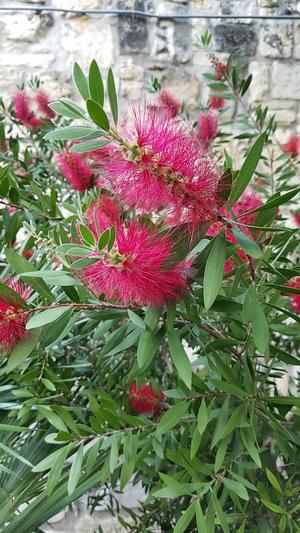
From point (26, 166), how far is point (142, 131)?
0.85 meters

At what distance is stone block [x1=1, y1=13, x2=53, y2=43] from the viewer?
7.64 feet

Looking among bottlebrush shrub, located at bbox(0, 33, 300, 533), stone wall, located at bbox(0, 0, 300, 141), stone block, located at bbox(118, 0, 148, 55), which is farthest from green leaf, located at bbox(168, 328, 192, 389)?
stone block, located at bbox(118, 0, 148, 55)

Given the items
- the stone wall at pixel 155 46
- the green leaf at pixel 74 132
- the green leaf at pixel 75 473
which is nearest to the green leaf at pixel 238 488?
the green leaf at pixel 75 473

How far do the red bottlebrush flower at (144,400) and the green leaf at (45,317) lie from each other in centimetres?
45

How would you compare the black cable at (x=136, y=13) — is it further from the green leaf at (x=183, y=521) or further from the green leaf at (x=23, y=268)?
the green leaf at (x=183, y=521)

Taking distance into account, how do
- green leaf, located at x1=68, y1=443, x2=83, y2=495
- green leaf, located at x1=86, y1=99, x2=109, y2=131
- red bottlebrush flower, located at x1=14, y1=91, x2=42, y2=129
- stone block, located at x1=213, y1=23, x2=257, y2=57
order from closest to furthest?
green leaf, located at x1=86, y1=99, x2=109, y2=131, green leaf, located at x1=68, y1=443, x2=83, y2=495, red bottlebrush flower, located at x1=14, y1=91, x2=42, y2=129, stone block, located at x1=213, y1=23, x2=257, y2=57

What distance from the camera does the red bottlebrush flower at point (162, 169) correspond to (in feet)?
1.44

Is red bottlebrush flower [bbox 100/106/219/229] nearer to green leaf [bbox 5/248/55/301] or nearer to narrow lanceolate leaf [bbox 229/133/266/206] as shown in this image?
narrow lanceolate leaf [bbox 229/133/266/206]

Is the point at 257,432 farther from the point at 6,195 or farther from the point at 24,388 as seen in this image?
the point at 6,195

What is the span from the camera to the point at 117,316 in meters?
0.65

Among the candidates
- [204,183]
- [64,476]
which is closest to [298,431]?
[64,476]

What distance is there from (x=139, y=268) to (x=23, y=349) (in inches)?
7.4

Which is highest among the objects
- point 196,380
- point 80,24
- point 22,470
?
point 80,24

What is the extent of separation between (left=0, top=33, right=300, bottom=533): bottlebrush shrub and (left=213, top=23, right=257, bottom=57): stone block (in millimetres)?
1632
